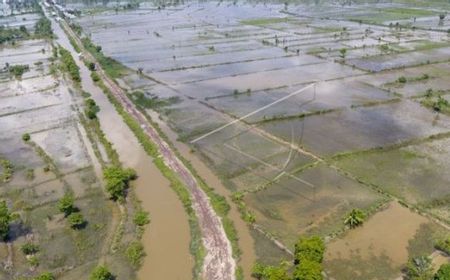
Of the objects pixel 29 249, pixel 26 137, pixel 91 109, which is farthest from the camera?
pixel 91 109

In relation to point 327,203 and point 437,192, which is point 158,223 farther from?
point 437,192

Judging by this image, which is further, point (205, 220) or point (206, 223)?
point (205, 220)

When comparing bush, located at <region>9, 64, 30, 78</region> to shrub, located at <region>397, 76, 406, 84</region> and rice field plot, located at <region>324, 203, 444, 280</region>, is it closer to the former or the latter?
shrub, located at <region>397, 76, 406, 84</region>

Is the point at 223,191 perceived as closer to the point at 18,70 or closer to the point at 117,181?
the point at 117,181

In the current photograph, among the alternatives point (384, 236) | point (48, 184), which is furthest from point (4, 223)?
point (384, 236)

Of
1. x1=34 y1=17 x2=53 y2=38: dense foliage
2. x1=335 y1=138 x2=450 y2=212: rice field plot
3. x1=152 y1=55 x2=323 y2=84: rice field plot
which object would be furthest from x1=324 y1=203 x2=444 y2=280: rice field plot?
x1=34 y1=17 x2=53 y2=38: dense foliage
